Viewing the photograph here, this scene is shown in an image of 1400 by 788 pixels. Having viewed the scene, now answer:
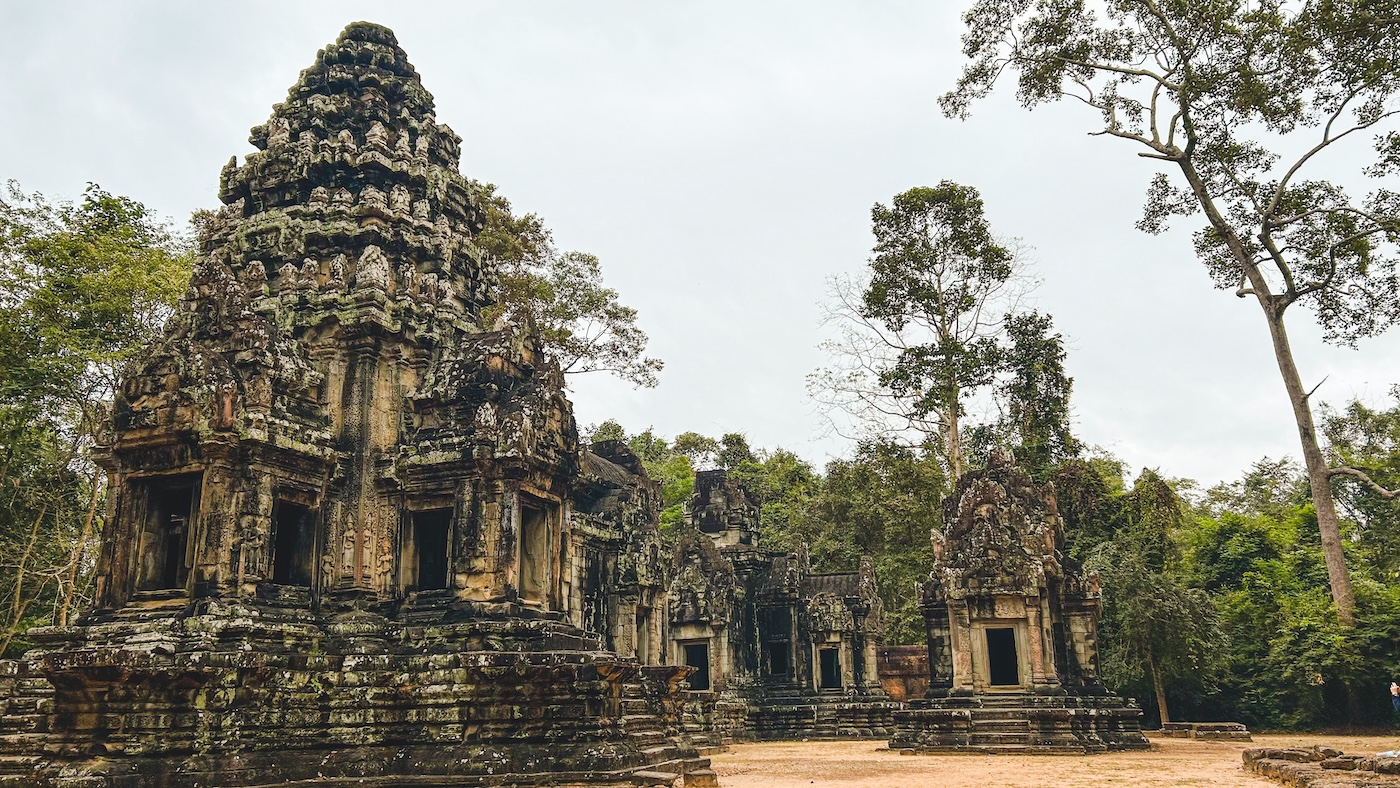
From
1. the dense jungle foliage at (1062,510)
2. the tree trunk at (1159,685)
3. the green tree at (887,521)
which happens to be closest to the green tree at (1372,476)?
the dense jungle foliage at (1062,510)

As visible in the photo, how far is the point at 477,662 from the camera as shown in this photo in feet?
32.4

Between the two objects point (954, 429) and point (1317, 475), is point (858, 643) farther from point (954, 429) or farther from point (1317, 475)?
point (1317, 475)

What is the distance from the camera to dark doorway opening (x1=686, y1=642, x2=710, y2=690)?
77.7 feet

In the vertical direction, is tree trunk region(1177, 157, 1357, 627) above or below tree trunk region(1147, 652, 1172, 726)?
above

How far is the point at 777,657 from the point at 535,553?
15.5 metres

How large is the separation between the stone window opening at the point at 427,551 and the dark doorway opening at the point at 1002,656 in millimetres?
11596

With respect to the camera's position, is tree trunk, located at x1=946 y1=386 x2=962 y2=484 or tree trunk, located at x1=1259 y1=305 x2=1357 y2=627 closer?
tree trunk, located at x1=1259 y1=305 x2=1357 y2=627

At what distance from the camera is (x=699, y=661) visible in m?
23.9

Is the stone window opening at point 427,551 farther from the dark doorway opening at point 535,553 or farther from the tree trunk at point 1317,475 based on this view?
the tree trunk at point 1317,475

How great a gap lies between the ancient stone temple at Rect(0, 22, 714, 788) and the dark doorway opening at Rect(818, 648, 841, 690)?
12.0m

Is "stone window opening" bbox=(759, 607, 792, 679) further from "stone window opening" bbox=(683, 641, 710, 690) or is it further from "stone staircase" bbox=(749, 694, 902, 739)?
"stone window opening" bbox=(683, 641, 710, 690)

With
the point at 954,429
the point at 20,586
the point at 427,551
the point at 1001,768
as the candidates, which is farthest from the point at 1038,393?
the point at 20,586

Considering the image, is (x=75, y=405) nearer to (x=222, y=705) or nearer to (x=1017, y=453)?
(x=222, y=705)

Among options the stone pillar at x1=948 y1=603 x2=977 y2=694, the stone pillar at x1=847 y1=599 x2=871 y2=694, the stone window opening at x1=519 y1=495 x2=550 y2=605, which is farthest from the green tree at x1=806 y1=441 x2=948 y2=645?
the stone window opening at x1=519 y1=495 x2=550 y2=605
